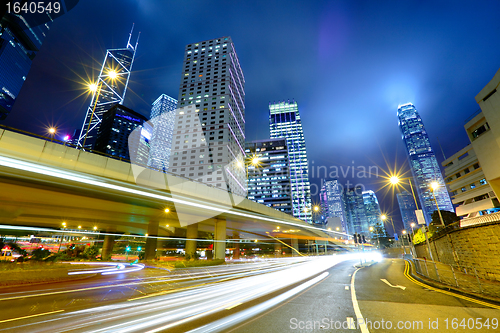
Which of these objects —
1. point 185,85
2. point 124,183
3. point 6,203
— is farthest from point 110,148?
point 124,183

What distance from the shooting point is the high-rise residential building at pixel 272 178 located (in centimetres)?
14950

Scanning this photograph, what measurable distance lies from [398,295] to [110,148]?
191m

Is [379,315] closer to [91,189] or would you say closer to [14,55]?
[91,189]

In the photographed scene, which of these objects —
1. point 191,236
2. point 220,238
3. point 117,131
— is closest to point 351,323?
point 220,238

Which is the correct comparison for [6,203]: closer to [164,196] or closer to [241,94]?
[164,196]

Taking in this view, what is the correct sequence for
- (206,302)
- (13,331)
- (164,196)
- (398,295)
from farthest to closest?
(164,196) → (398,295) → (206,302) → (13,331)

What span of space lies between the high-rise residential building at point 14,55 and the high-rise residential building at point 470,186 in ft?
686

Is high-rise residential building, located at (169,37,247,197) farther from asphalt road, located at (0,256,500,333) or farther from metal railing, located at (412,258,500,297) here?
asphalt road, located at (0,256,500,333)

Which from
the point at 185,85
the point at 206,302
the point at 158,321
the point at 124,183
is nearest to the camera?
the point at 158,321

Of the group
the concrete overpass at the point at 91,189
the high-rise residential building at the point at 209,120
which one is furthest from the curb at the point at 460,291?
the high-rise residential building at the point at 209,120

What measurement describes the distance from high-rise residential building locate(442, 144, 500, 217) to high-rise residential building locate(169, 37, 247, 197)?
86.1 m

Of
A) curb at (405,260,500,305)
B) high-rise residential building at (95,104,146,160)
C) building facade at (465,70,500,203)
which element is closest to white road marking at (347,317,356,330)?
curb at (405,260,500,305)

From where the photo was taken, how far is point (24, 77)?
5650 inches

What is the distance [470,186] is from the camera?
64.6 metres
